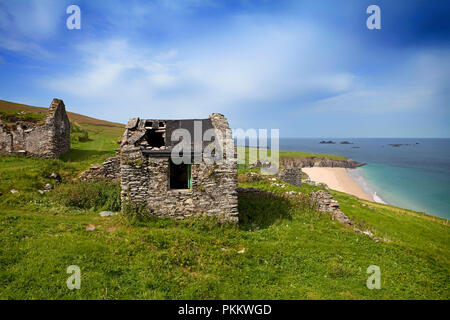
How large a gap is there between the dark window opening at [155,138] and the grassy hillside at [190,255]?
4.09 m

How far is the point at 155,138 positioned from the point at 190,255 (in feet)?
24.0

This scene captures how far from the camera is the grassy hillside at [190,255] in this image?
6.27 meters

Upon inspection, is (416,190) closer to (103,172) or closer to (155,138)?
(155,138)

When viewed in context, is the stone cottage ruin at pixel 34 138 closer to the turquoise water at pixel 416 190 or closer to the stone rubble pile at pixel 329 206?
the stone rubble pile at pixel 329 206

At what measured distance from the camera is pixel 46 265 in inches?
255

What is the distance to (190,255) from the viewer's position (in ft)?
25.7

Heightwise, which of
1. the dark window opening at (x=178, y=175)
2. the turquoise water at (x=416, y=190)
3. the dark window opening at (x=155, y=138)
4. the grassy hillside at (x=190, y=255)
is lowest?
the turquoise water at (x=416, y=190)

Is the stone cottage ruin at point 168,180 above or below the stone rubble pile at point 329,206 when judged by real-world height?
above

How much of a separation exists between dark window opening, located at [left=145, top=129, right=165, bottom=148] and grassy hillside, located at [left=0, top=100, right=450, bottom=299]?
13.4ft

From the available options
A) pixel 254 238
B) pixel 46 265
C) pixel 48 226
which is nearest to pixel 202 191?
pixel 254 238

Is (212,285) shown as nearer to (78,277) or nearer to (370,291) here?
(78,277)

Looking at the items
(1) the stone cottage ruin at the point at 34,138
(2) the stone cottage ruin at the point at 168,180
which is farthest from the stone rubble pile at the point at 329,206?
(1) the stone cottage ruin at the point at 34,138

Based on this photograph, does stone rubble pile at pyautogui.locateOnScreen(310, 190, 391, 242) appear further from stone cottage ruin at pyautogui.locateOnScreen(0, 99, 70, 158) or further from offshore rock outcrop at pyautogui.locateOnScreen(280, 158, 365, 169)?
offshore rock outcrop at pyautogui.locateOnScreen(280, 158, 365, 169)
